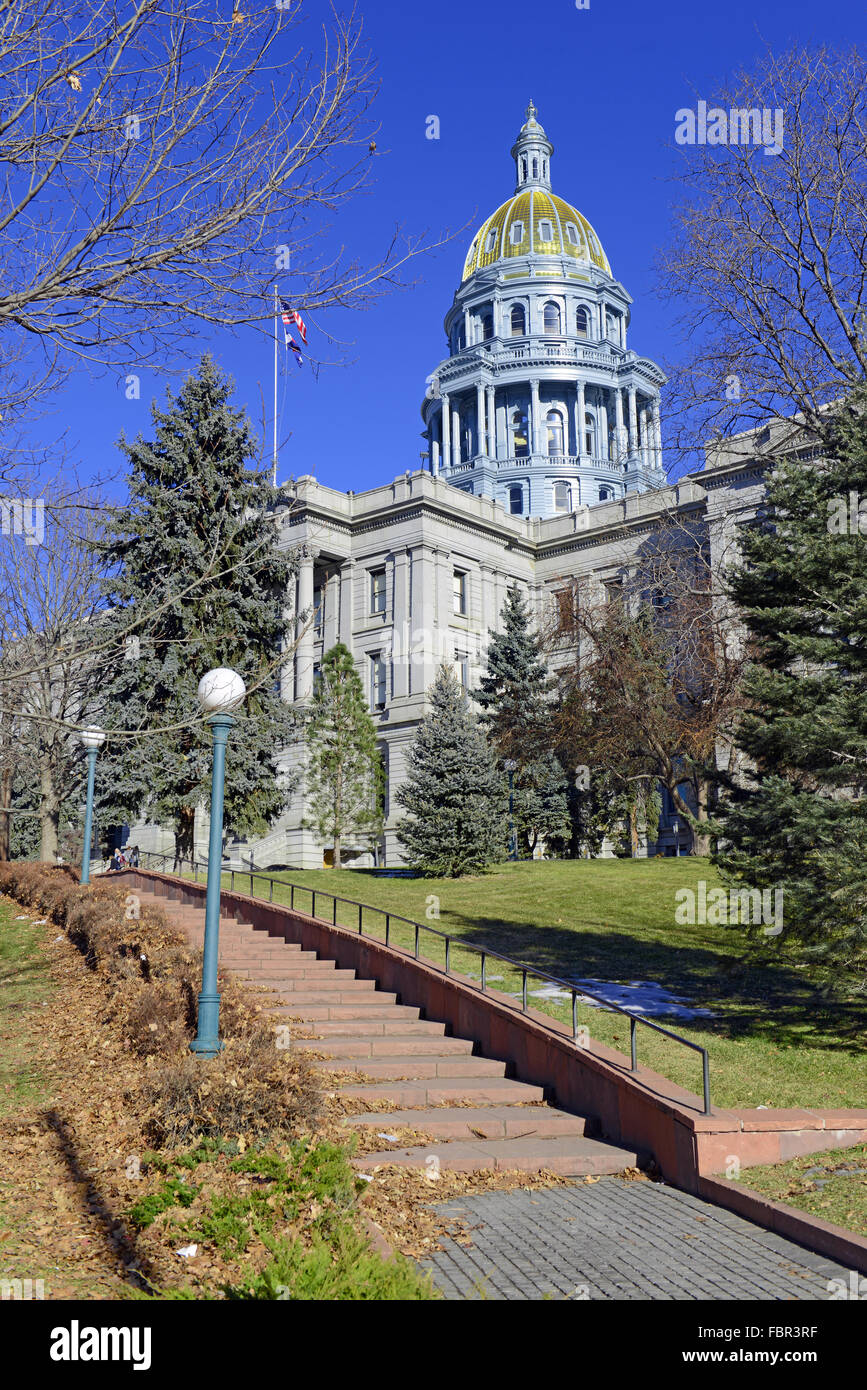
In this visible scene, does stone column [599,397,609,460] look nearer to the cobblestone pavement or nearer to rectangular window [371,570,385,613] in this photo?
rectangular window [371,570,385,613]

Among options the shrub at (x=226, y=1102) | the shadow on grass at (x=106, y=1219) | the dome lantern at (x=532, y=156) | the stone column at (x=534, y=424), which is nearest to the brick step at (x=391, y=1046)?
the shrub at (x=226, y=1102)

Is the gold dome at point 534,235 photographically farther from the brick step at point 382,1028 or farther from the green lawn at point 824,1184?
the green lawn at point 824,1184

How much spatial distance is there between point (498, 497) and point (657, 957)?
2709 inches

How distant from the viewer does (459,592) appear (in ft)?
190

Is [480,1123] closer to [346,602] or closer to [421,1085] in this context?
[421,1085]

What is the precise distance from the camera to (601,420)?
86.7 meters

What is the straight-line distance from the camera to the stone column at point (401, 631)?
54.6 metres

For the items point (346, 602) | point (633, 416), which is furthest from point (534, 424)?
point (346, 602)

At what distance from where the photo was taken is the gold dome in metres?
88.8

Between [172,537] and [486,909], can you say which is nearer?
[486,909]
